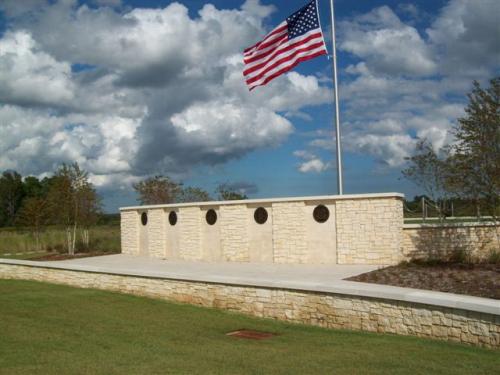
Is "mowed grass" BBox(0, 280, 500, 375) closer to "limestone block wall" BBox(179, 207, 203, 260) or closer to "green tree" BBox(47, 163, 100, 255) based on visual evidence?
"limestone block wall" BBox(179, 207, 203, 260)

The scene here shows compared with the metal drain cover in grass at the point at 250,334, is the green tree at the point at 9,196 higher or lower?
higher

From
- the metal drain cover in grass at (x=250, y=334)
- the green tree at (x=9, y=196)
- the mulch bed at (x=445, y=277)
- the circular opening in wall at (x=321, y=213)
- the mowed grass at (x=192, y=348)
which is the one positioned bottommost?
the metal drain cover in grass at (x=250, y=334)

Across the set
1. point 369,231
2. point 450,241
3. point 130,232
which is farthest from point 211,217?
point 450,241

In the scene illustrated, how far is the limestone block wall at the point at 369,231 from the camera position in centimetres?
1499

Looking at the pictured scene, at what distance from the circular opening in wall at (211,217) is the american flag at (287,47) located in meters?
4.60

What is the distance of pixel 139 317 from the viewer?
10656mm

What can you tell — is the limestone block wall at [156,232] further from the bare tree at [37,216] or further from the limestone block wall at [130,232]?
the bare tree at [37,216]

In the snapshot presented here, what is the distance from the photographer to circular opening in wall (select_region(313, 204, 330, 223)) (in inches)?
631

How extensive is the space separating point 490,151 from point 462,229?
108 inches

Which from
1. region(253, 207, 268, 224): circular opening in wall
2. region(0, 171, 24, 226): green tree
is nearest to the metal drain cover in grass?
region(253, 207, 268, 224): circular opening in wall

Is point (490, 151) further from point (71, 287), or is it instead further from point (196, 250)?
point (71, 287)

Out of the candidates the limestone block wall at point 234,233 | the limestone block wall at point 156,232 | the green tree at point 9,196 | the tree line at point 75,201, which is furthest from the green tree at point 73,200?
the green tree at point 9,196

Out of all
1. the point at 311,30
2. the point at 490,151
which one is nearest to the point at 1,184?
the point at 311,30

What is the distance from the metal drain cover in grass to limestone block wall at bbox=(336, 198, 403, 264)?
21.5ft
